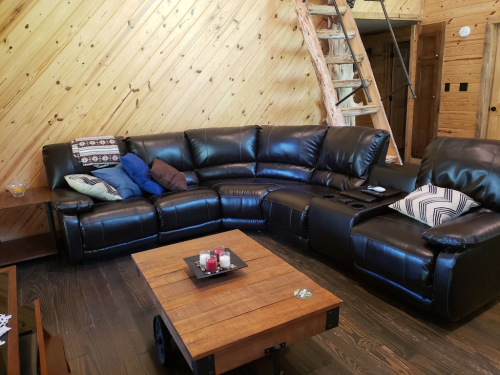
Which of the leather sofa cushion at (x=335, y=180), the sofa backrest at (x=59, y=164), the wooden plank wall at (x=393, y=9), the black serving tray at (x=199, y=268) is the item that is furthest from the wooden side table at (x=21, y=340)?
the wooden plank wall at (x=393, y=9)

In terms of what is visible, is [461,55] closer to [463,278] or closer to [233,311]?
[463,278]

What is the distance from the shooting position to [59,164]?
338 centimetres

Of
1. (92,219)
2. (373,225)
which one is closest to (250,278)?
(373,225)

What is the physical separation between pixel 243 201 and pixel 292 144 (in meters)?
0.85

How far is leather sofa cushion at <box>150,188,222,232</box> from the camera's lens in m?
3.26

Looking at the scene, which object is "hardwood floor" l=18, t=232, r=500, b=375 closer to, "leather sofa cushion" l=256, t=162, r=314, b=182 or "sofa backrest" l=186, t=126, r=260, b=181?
"leather sofa cushion" l=256, t=162, r=314, b=182

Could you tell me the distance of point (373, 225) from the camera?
248 cm

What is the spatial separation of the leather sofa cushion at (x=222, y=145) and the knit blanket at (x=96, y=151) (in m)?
0.80

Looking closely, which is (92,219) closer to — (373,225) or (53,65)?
(53,65)

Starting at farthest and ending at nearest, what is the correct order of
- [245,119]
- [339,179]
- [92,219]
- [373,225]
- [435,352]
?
1. [245,119]
2. [339,179]
3. [92,219]
4. [373,225]
5. [435,352]

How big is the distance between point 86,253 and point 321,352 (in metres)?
2.03

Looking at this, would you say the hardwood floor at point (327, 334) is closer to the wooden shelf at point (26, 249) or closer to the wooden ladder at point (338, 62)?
the wooden shelf at point (26, 249)

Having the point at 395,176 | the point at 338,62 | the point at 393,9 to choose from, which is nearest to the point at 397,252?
the point at 395,176

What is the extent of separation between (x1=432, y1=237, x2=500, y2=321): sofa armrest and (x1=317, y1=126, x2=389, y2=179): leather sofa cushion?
1.29 metres
